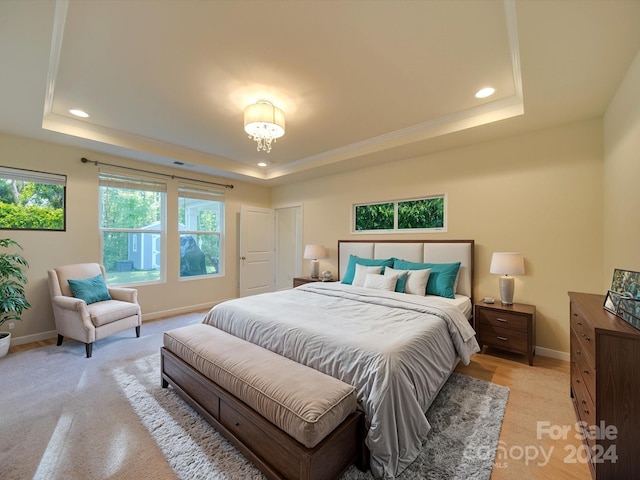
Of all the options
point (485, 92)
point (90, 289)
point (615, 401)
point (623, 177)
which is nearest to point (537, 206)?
point (623, 177)

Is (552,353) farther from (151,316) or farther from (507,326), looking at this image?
(151,316)

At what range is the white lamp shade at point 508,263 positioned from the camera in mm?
2934

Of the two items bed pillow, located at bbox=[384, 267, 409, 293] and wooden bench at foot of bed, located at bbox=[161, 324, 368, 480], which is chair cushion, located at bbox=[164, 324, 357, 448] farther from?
bed pillow, located at bbox=[384, 267, 409, 293]

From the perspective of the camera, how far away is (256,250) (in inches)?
223

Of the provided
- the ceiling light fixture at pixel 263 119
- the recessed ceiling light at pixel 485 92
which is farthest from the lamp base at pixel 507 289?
the ceiling light fixture at pixel 263 119

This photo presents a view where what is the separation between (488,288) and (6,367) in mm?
5318

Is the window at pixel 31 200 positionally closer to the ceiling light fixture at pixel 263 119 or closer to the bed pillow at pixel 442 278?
the ceiling light fixture at pixel 263 119

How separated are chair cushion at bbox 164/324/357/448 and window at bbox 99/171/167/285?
288cm

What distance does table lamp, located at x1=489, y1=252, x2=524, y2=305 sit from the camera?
2.94 meters

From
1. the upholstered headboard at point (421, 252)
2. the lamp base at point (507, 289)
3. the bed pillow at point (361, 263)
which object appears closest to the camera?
the lamp base at point (507, 289)

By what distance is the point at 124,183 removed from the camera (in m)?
4.12

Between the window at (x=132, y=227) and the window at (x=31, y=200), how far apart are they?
463mm

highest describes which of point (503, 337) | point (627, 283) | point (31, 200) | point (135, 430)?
point (31, 200)

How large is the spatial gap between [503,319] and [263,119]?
323 cm
